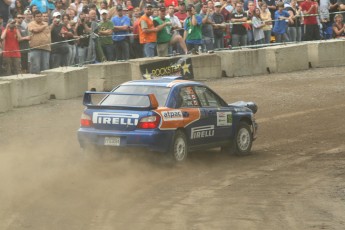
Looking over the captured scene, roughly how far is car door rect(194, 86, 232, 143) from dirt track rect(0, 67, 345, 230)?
0.46 meters

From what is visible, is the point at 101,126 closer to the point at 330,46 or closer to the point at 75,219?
the point at 75,219

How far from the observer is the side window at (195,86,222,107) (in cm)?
1625

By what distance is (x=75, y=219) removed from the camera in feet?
36.1

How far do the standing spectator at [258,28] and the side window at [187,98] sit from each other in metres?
Result: 14.1

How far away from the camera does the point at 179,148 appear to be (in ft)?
50.2

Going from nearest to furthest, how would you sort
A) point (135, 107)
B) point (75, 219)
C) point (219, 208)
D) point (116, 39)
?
point (75, 219) < point (219, 208) < point (135, 107) < point (116, 39)

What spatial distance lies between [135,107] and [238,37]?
1554cm

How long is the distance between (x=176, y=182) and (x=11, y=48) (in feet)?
33.7

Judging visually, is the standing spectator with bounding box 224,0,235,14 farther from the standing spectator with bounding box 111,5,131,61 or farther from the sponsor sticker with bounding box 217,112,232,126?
the sponsor sticker with bounding box 217,112,232,126

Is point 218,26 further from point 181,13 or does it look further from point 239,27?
point 181,13

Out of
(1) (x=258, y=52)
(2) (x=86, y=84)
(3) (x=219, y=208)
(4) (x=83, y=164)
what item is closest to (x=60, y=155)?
(4) (x=83, y=164)

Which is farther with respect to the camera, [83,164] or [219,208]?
[83,164]

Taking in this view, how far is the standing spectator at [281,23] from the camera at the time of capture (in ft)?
102

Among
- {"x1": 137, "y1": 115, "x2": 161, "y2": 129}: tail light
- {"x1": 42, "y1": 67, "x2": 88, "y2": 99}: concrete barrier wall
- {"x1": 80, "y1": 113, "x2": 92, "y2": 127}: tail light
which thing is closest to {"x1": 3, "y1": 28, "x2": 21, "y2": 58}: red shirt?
{"x1": 42, "y1": 67, "x2": 88, "y2": 99}: concrete barrier wall
